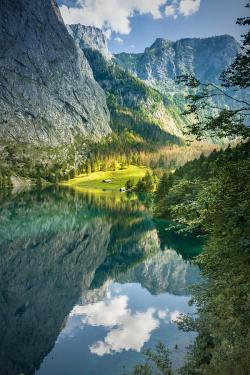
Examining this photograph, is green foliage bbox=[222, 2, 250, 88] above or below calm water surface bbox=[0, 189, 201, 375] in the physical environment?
above

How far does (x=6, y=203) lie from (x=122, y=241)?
253 ft

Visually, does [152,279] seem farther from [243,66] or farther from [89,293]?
[243,66]

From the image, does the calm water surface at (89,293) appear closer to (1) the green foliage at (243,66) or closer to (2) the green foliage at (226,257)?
(2) the green foliage at (226,257)

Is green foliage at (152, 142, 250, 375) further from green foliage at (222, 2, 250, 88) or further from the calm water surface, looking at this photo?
the calm water surface

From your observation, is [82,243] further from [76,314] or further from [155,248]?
[76,314]

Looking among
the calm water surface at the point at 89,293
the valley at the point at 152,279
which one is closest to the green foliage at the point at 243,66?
the valley at the point at 152,279

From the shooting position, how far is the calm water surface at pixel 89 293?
120 feet

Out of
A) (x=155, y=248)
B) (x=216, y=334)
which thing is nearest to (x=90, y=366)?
(x=216, y=334)

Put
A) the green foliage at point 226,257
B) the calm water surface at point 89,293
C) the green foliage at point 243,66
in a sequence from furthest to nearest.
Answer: the calm water surface at point 89,293 → the green foliage at point 243,66 → the green foliage at point 226,257

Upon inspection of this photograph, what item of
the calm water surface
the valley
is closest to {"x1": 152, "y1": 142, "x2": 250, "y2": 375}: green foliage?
the valley

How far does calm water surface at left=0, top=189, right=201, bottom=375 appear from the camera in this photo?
1446 inches

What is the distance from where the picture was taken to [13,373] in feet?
110

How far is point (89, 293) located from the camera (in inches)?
2213

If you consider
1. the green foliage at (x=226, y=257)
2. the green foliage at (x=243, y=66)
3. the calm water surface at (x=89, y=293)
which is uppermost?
the green foliage at (x=243, y=66)
